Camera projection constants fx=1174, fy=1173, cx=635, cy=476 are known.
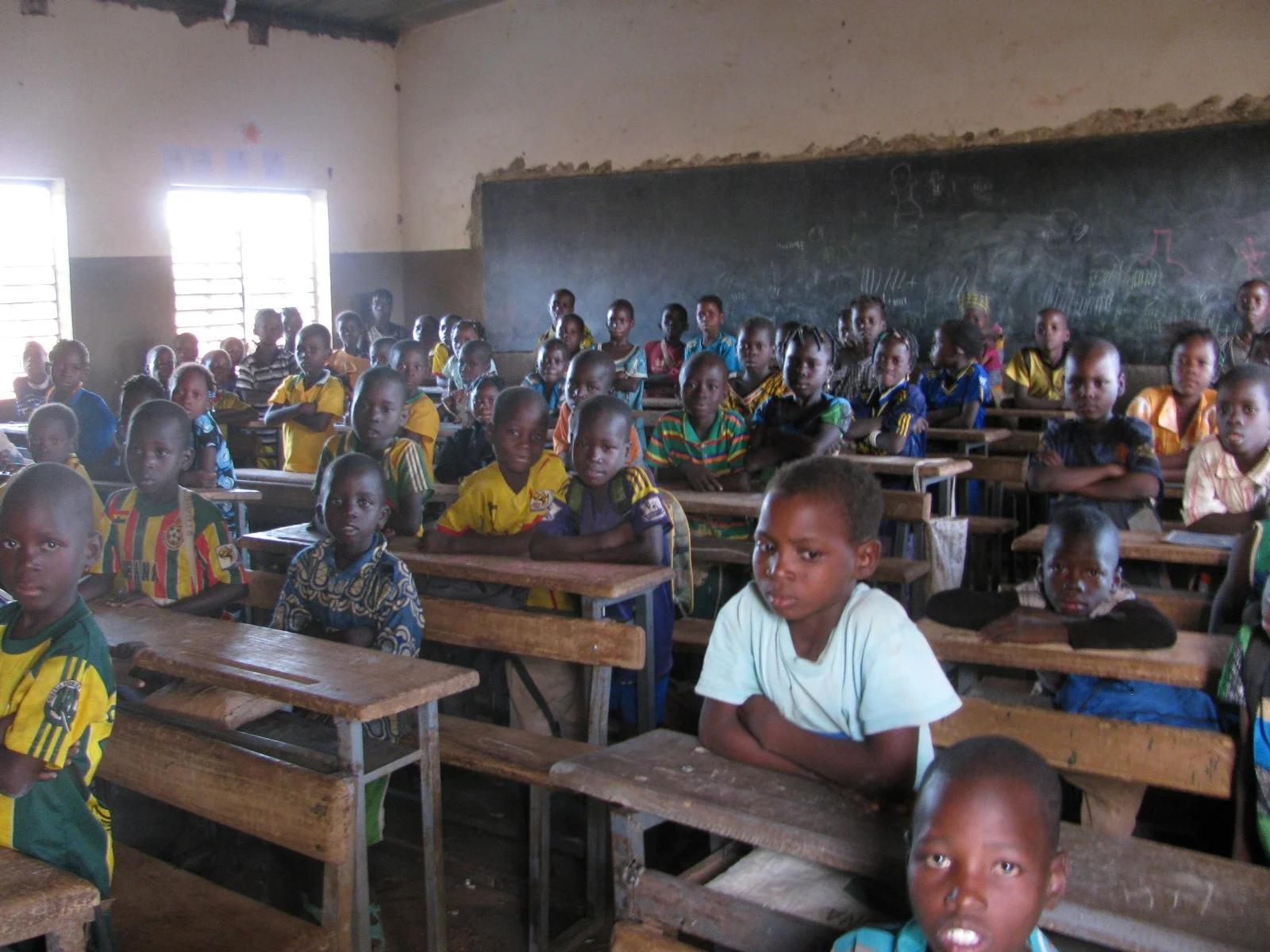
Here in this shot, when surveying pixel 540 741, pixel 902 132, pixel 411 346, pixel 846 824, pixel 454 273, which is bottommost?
Result: pixel 540 741

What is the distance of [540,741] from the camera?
2.68m

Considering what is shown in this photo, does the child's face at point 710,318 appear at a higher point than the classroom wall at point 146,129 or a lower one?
lower

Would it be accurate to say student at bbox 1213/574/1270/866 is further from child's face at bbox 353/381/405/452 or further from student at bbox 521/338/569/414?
student at bbox 521/338/569/414

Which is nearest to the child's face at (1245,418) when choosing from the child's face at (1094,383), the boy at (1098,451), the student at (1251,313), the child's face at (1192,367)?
the boy at (1098,451)

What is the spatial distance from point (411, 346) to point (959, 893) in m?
5.29

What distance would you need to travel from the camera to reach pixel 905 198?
8.34m

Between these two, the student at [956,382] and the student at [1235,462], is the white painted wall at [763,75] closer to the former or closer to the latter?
the student at [956,382]

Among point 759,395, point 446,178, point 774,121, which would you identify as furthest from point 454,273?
point 759,395

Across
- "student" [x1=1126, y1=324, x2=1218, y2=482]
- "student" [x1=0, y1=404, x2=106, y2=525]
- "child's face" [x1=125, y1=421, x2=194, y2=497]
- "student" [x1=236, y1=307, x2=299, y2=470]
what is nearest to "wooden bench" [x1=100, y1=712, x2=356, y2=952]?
"child's face" [x1=125, y1=421, x2=194, y2=497]

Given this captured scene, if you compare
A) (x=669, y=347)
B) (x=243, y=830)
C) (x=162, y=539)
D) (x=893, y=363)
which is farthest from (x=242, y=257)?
(x=243, y=830)

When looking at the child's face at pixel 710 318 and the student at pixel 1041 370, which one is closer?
the student at pixel 1041 370

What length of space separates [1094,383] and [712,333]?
5.05m

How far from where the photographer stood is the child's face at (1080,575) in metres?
2.54

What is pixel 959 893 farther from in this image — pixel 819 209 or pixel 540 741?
pixel 819 209
